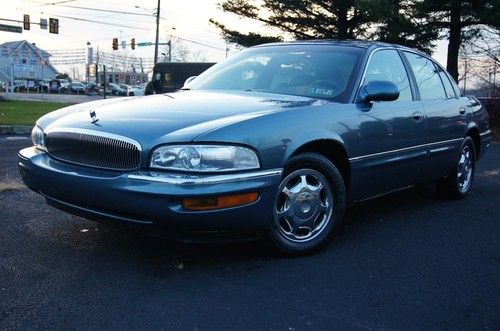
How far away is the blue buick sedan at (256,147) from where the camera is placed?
3127mm

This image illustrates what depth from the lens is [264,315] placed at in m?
2.78

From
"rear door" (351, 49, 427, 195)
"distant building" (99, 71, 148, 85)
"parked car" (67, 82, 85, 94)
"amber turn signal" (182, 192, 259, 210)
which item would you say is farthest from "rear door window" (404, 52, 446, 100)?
"distant building" (99, 71, 148, 85)

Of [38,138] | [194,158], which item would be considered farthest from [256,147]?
[38,138]

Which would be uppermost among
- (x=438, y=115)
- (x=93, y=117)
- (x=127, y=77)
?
(x=438, y=115)

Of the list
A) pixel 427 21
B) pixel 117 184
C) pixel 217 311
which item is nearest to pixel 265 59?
pixel 117 184

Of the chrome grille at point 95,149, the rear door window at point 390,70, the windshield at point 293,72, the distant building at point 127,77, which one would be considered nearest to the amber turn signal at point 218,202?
the chrome grille at point 95,149

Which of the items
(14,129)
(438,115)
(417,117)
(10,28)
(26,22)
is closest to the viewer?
(417,117)

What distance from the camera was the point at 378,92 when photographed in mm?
4062

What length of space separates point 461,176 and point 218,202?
3608 mm

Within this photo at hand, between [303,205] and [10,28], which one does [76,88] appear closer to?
[10,28]

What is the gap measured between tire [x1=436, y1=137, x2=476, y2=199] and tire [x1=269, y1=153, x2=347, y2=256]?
219 cm

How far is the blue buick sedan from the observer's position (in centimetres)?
313

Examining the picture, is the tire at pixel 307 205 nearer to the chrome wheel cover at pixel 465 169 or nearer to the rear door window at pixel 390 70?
the rear door window at pixel 390 70

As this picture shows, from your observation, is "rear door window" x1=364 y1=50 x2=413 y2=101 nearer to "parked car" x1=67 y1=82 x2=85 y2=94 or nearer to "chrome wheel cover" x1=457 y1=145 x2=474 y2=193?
"chrome wheel cover" x1=457 y1=145 x2=474 y2=193
